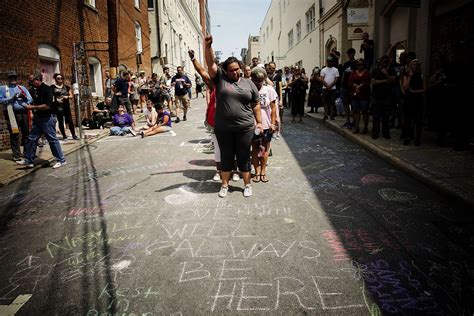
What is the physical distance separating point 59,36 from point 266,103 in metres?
10.1

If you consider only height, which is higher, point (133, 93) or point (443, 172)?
point (133, 93)

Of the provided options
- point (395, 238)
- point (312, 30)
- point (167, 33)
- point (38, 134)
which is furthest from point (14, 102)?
point (167, 33)

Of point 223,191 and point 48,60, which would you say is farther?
point 48,60

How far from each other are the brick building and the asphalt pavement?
5.59 m

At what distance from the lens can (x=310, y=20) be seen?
2225 cm

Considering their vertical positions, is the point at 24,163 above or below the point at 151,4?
below

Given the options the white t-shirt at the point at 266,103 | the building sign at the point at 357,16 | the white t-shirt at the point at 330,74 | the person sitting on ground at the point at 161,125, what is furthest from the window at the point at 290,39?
the white t-shirt at the point at 266,103

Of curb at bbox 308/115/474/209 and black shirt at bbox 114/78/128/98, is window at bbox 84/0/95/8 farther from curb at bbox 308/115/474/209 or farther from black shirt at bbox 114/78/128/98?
curb at bbox 308/115/474/209

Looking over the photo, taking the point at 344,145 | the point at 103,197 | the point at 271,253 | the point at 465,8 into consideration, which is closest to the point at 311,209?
the point at 271,253

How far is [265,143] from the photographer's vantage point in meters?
5.59

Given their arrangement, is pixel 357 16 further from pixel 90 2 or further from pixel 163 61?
pixel 163 61

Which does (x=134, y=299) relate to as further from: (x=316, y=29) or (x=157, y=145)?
(x=316, y=29)

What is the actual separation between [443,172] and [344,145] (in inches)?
123

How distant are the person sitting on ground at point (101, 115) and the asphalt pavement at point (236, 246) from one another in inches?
283
